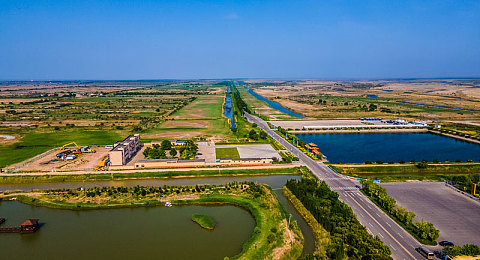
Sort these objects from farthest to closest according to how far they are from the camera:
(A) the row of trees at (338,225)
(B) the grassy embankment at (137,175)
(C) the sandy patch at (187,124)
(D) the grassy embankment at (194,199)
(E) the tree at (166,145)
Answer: (C) the sandy patch at (187,124)
(E) the tree at (166,145)
(B) the grassy embankment at (137,175)
(D) the grassy embankment at (194,199)
(A) the row of trees at (338,225)

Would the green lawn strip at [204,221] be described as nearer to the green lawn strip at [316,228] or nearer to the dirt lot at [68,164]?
the green lawn strip at [316,228]

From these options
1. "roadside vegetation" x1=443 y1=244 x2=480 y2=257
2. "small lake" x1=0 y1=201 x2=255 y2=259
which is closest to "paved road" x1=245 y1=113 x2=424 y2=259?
"roadside vegetation" x1=443 y1=244 x2=480 y2=257

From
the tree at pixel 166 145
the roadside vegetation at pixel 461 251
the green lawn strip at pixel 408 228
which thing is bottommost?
the green lawn strip at pixel 408 228

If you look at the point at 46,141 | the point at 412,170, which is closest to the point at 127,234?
the point at 412,170

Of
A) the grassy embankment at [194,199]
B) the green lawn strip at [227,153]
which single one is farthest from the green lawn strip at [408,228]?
the green lawn strip at [227,153]

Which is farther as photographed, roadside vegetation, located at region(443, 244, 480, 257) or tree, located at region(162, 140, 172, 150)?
tree, located at region(162, 140, 172, 150)

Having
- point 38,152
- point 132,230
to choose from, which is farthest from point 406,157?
point 38,152

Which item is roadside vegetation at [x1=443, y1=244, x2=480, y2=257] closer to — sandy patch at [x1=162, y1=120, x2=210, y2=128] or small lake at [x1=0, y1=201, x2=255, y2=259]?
small lake at [x1=0, y1=201, x2=255, y2=259]
